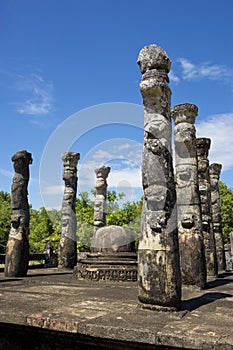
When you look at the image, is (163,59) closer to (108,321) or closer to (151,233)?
(151,233)

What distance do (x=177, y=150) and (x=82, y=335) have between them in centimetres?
532

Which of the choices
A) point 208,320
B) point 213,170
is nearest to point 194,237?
point 208,320

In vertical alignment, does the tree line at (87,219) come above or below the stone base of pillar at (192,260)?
above

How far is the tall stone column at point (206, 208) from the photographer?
9125 millimetres

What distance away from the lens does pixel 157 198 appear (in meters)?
4.50

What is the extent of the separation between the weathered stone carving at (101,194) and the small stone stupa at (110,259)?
16.2ft

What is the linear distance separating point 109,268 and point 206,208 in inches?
131

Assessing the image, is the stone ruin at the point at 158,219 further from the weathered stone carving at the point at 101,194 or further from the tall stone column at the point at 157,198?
the weathered stone carving at the point at 101,194

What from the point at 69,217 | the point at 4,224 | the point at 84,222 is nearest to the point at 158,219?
the point at 69,217

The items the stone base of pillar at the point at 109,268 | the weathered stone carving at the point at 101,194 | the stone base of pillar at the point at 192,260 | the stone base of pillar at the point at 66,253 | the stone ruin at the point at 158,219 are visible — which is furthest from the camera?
the weathered stone carving at the point at 101,194

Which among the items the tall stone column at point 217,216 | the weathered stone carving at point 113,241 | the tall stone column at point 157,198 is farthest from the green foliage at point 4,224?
the tall stone column at point 157,198

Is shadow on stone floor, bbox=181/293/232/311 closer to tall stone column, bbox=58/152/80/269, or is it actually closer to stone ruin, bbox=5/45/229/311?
stone ruin, bbox=5/45/229/311

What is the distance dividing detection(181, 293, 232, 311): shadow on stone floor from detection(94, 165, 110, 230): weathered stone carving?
30.0ft

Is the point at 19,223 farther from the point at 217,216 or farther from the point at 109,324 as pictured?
the point at 217,216
